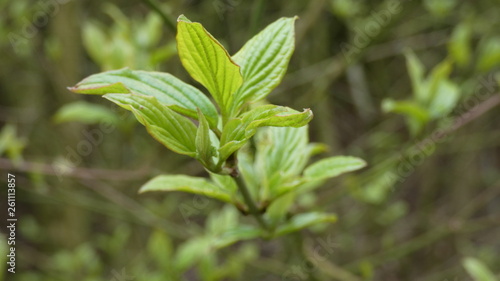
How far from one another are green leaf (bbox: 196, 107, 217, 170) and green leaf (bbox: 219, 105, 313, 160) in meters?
0.02

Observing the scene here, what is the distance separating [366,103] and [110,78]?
220 centimetres

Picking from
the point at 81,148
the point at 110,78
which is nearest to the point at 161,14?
the point at 110,78

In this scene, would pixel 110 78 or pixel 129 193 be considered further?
pixel 129 193

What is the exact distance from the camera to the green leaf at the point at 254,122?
0.60 m

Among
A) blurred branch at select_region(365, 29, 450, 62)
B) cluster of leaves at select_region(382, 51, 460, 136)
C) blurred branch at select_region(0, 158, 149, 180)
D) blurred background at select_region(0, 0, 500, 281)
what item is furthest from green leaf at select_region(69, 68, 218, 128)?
blurred branch at select_region(365, 29, 450, 62)

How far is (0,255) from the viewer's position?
1553 millimetres

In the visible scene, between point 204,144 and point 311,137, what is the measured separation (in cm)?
324

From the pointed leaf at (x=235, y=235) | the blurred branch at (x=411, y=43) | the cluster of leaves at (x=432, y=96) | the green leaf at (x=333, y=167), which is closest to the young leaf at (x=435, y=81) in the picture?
the cluster of leaves at (x=432, y=96)

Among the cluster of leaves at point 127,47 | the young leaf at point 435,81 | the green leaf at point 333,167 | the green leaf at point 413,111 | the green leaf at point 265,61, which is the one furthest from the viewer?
the cluster of leaves at point 127,47

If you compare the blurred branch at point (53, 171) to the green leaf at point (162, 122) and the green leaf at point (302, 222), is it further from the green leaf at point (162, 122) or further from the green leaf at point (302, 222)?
the green leaf at point (162, 122)

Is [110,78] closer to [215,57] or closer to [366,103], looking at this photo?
[215,57]

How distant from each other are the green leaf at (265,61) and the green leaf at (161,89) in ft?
0.18

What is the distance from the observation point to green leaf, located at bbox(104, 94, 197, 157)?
61cm

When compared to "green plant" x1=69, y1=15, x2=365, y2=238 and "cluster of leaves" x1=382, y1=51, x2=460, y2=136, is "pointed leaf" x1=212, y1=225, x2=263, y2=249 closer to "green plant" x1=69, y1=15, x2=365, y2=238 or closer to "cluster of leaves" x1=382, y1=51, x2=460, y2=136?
"green plant" x1=69, y1=15, x2=365, y2=238
